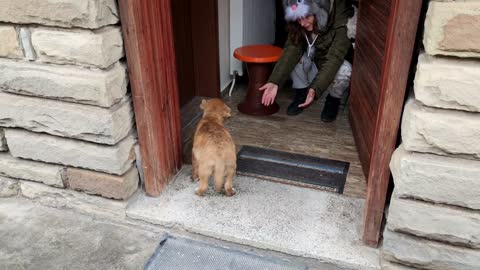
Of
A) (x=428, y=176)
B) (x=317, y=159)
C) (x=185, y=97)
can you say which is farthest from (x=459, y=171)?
(x=185, y=97)

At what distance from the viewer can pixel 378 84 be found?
258cm

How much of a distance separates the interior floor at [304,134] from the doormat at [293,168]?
74 mm

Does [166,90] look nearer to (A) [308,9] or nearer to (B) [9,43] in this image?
(B) [9,43]

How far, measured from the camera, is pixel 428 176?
70.9 inches

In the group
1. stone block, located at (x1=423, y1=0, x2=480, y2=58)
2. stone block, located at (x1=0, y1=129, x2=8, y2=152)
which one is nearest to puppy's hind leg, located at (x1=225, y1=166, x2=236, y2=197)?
stone block, located at (x1=423, y1=0, x2=480, y2=58)

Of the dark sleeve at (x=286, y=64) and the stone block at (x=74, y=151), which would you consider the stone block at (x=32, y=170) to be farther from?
the dark sleeve at (x=286, y=64)

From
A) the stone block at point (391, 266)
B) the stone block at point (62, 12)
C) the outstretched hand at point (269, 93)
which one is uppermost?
the stone block at point (62, 12)

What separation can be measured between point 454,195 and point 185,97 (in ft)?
8.70

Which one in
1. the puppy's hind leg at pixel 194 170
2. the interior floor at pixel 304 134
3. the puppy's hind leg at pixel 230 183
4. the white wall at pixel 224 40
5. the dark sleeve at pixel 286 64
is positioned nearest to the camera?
the puppy's hind leg at pixel 230 183

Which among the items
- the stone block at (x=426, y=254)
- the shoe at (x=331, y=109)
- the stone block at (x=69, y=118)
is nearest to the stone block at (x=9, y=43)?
the stone block at (x=69, y=118)

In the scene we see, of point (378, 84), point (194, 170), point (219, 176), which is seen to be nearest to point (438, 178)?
point (378, 84)

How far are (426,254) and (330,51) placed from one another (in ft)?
6.70

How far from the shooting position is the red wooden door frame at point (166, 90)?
1765mm

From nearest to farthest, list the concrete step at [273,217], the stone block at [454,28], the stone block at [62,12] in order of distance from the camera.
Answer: the stone block at [454,28]
the stone block at [62,12]
the concrete step at [273,217]
